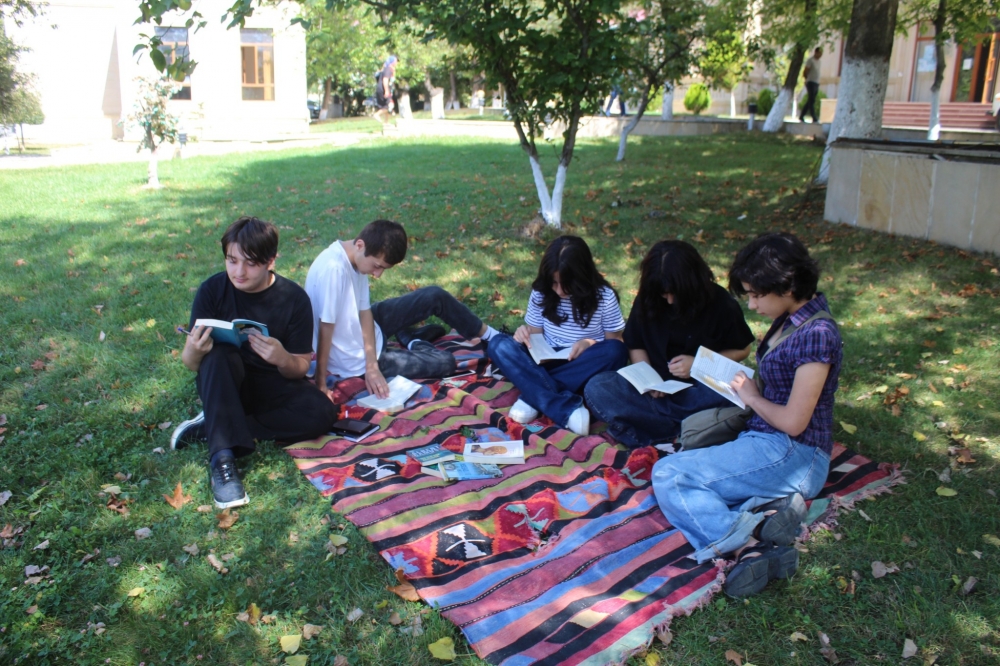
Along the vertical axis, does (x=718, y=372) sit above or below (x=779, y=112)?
below

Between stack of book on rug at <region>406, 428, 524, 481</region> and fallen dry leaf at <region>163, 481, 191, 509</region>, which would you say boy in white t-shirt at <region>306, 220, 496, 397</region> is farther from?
fallen dry leaf at <region>163, 481, 191, 509</region>

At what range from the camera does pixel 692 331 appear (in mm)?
4508

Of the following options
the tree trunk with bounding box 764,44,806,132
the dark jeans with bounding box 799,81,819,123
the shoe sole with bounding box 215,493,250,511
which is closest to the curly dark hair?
the shoe sole with bounding box 215,493,250,511

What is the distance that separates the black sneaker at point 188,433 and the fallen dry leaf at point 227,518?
76cm

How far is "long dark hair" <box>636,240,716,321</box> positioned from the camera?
4.23 m

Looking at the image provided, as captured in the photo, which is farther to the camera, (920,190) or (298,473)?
(920,190)

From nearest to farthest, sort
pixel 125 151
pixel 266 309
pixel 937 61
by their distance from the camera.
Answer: pixel 266 309, pixel 937 61, pixel 125 151

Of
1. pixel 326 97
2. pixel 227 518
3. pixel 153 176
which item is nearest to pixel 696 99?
pixel 326 97

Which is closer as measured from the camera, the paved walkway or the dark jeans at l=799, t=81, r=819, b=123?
the paved walkway

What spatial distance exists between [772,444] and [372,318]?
8.59 feet

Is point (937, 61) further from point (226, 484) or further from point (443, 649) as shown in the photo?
point (443, 649)

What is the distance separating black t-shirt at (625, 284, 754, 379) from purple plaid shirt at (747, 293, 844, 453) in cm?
73

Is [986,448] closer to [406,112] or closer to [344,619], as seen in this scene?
[344,619]

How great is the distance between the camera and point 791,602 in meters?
3.14
